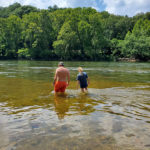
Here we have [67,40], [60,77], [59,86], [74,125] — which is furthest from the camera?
[67,40]

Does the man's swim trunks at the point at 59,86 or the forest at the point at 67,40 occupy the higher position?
the forest at the point at 67,40

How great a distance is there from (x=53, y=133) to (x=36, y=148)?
81 cm

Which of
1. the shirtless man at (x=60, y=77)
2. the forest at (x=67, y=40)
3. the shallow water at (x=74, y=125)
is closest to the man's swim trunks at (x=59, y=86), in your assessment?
the shirtless man at (x=60, y=77)

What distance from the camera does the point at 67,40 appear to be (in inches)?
2731

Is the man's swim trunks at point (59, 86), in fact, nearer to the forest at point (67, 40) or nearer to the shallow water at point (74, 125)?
the shallow water at point (74, 125)

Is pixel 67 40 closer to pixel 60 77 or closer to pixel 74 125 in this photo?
pixel 60 77

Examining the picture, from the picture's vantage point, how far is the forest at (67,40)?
69.8 meters

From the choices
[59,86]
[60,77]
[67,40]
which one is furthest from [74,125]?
[67,40]

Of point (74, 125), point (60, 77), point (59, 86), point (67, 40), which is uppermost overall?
point (67, 40)

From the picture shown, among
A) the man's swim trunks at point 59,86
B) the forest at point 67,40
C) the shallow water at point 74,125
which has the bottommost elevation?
the shallow water at point 74,125

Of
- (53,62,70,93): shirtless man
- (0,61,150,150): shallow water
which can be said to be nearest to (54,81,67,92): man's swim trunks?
(53,62,70,93): shirtless man

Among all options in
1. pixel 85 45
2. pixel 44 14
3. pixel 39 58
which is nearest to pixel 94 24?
pixel 85 45

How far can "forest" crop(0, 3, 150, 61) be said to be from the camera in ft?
229

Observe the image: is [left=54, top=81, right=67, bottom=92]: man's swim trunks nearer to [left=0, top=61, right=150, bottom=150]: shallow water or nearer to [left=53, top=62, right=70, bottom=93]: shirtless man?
[left=53, top=62, right=70, bottom=93]: shirtless man
